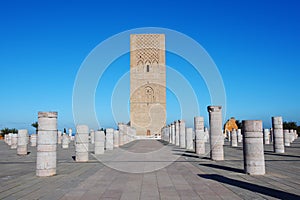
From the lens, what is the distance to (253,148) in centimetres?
702

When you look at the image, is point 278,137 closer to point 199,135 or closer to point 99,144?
point 199,135

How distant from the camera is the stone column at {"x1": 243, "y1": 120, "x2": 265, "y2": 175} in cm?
681

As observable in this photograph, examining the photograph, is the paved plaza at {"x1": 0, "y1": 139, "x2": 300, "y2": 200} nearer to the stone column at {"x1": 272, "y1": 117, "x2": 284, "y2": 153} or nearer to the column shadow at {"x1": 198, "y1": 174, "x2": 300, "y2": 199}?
the column shadow at {"x1": 198, "y1": 174, "x2": 300, "y2": 199}

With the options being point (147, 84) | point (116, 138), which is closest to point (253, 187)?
point (116, 138)

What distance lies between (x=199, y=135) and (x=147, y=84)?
29.5 meters

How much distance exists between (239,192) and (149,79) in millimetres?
37963

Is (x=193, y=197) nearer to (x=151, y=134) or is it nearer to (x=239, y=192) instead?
(x=239, y=192)

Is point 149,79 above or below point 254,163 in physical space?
above

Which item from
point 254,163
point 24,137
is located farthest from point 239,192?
point 24,137

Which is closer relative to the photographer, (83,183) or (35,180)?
(83,183)

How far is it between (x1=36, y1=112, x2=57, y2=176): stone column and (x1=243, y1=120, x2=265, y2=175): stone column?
4.77 meters

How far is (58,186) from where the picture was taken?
18.0 ft

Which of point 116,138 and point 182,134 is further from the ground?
point 182,134

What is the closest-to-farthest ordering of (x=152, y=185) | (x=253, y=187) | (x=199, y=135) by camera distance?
1. (x=253, y=187)
2. (x=152, y=185)
3. (x=199, y=135)
